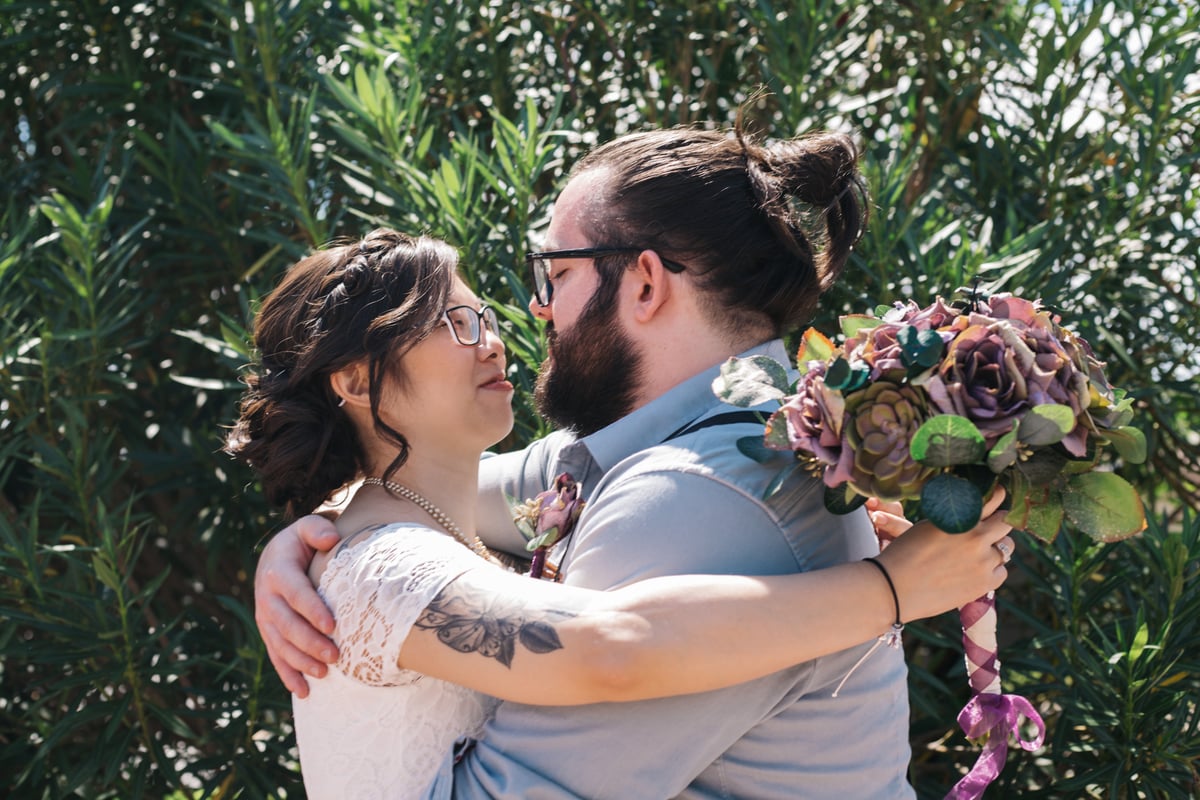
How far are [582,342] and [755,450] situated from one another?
0.59 meters

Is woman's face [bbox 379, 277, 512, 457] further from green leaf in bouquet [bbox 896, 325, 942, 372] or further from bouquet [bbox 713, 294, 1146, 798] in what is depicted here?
green leaf in bouquet [bbox 896, 325, 942, 372]

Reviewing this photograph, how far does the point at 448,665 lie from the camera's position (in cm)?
176

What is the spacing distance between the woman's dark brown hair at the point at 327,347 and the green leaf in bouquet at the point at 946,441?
106 cm

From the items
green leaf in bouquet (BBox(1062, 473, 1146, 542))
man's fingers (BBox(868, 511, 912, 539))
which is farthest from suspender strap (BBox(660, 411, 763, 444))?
green leaf in bouquet (BBox(1062, 473, 1146, 542))

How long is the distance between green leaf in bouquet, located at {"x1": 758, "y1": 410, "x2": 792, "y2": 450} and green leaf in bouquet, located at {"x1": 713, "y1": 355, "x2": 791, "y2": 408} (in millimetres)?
51

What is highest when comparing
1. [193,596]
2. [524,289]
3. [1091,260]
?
[524,289]

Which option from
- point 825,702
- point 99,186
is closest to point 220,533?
point 99,186

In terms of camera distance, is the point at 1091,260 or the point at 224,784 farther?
the point at 1091,260

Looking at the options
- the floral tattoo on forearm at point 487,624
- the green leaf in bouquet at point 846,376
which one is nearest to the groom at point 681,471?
the floral tattoo on forearm at point 487,624

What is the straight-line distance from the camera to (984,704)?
1.84 meters

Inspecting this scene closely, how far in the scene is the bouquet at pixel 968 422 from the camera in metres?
1.49

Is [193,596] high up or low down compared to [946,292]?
down

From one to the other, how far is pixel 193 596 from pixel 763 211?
2.93 m

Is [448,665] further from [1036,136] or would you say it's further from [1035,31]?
[1035,31]
